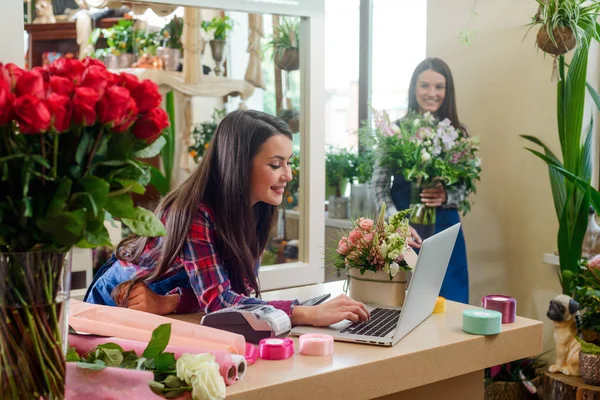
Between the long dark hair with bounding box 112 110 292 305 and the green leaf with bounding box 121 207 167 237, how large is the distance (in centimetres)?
70

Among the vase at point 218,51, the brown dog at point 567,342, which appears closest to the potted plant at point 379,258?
the brown dog at point 567,342

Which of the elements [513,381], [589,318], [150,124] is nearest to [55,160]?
[150,124]

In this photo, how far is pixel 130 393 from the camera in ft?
4.22

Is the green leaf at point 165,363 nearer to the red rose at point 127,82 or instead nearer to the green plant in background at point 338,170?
the red rose at point 127,82

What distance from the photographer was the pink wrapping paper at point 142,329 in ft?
4.92

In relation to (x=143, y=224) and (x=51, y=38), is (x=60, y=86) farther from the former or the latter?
(x=51, y=38)

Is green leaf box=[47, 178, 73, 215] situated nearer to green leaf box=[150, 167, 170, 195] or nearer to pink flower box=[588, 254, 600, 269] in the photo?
pink flower box=[588, 254, 600, 269]

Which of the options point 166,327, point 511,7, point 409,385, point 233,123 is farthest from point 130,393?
point 511,7

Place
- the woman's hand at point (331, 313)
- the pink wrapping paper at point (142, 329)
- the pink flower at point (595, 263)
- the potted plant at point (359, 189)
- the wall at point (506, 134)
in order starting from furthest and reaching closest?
the potted plant at point (359, 189), the wall at point (506, 134), the pink flower at point (595, 263), the woman's hand at point (331, 313), the pink wrapping paper at point (142, 329)

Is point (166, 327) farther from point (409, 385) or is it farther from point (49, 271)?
point (409, 385)

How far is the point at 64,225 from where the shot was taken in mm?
1127

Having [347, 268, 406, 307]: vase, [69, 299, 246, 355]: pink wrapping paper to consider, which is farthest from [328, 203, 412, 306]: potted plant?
[69, 299, 246, 355]: pink wrapping paper

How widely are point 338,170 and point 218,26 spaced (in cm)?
143

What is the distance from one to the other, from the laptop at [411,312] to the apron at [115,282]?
41cm
